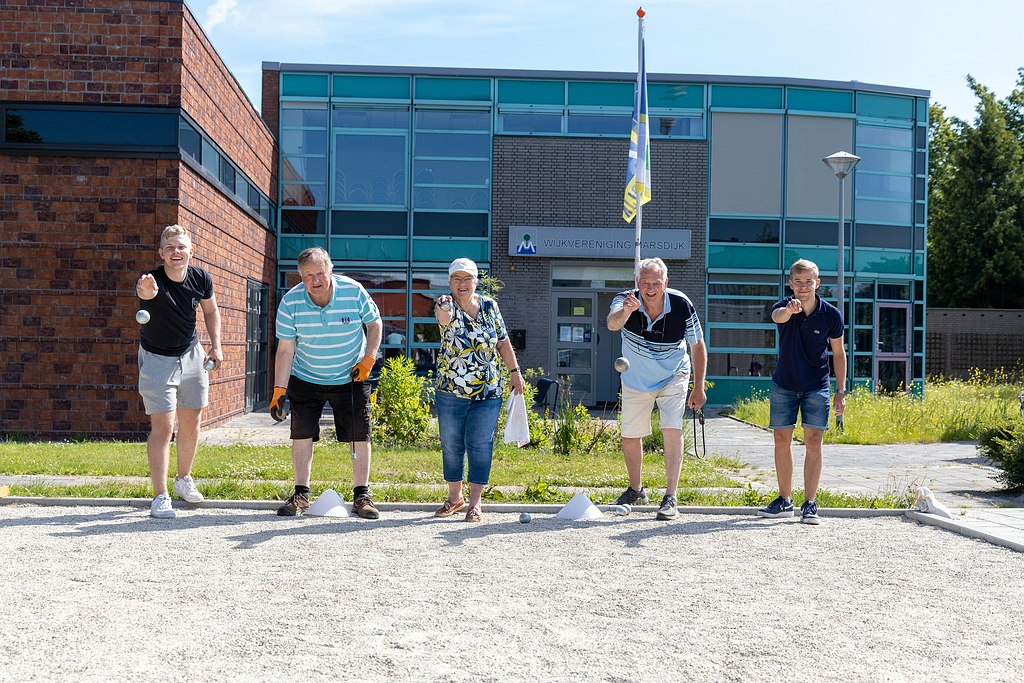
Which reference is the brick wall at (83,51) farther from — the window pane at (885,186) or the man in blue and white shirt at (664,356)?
the window pane at (885,186)

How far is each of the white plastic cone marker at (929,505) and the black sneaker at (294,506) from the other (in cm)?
456

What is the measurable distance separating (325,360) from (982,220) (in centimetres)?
3499

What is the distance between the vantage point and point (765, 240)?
2064cm

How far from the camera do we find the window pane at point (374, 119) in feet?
65.4

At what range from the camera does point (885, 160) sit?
2123 centimetres

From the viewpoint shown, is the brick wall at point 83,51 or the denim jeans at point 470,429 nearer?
the denim jeans at point 470,429

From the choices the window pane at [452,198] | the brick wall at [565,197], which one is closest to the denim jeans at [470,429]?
the brick wall at [565,197]

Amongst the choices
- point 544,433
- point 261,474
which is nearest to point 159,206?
point 261,474

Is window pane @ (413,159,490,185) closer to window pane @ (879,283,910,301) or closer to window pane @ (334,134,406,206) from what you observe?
window pane @ (334,134,406,206)

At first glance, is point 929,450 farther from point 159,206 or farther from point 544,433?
point 159,206

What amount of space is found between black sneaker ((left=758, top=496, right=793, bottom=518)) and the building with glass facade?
12.6 meters

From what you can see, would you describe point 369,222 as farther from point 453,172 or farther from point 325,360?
point 325,360

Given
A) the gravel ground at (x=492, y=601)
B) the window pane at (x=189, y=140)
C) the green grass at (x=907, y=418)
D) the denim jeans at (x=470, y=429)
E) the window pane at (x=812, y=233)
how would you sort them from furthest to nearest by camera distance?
1. the window pane at (x=812, y=233)
2. the green grass at (x=907, y=418)
3. the window pane at (x=189, y=140)
4. the denim jeans at (x=470, y=429)
5. the gravel ground at (x=492, y=601)

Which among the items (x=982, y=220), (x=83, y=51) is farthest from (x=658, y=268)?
(x=982, y=220)
